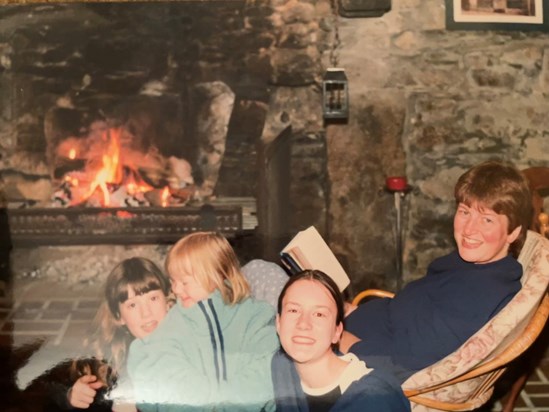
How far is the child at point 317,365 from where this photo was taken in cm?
178

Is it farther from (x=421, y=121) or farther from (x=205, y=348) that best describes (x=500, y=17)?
(x=205, y=348)

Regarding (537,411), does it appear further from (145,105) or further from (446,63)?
(145,105)

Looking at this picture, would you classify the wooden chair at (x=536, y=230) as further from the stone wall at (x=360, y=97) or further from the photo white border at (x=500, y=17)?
the photo white border at (x=500, y=17)

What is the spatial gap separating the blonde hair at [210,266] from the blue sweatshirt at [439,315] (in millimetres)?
376

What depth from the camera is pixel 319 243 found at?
229cm

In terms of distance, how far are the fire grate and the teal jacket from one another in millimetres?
1588

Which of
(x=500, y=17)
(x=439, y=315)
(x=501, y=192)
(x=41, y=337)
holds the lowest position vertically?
(x=41, y=337)

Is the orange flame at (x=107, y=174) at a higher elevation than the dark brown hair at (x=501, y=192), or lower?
lower

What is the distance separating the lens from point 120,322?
1.91 meters

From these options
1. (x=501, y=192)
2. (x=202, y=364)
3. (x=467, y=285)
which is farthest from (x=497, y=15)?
(x=202, y=364)

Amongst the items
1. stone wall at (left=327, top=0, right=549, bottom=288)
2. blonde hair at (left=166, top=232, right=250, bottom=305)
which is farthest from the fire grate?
blonde hair at (left=166, top=232, right=250, bottom=305)

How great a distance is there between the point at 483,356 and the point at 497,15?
192 cm

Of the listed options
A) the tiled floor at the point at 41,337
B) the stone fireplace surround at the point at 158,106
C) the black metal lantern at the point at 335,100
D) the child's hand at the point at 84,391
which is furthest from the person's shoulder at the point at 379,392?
the black metal lantern at the point at 335,100

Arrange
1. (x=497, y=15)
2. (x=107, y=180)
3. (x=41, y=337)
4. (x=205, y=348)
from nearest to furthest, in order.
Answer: (x=205, y=348)
(x=41, y=337)
(x=497, y=15)
(x=107, y=180)
